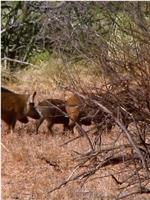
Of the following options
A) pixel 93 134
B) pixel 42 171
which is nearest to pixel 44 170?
pixel 42 171

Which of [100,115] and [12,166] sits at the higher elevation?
[100,115]

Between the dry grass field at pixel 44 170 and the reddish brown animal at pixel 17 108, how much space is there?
27 centimetres

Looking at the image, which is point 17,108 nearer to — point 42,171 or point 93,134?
point 42,171

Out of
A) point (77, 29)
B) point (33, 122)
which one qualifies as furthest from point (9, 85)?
point (77, 29)

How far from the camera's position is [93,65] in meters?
5.30

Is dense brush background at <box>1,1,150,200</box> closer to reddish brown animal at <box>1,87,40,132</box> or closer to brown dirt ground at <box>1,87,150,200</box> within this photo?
brown dirt ground at <box>1,87,150,200</box>

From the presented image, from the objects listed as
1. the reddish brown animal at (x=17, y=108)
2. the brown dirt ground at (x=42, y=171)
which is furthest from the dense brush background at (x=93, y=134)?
the reddish brown animal at (x=17, y=108)

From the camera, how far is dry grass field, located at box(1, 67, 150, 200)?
247 inches

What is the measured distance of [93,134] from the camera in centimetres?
607

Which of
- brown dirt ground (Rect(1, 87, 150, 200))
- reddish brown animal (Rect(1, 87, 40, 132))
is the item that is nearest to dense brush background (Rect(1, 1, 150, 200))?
brown dirt ground (Rect(1, 87, 150, 200))

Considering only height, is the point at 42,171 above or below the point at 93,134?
below

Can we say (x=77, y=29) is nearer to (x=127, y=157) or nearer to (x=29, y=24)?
(x=127, y=157)

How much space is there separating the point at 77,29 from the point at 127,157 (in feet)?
4.11

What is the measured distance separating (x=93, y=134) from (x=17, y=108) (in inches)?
166
